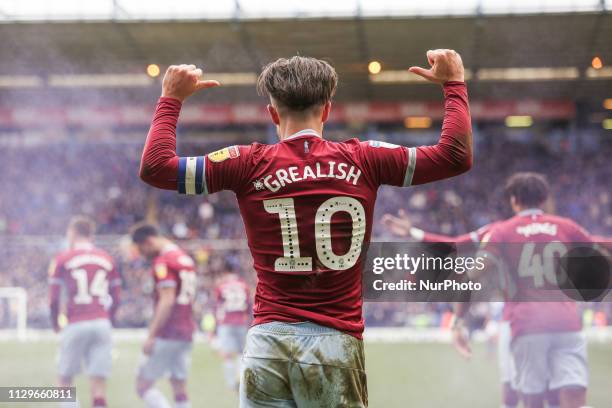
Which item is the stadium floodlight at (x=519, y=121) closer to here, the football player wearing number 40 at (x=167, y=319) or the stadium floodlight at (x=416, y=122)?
the stadium floodlight at (x=416, y=122)

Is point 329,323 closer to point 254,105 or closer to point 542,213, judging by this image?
point 542,213

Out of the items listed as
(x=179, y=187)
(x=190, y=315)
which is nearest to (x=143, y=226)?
(x=190, y=315)

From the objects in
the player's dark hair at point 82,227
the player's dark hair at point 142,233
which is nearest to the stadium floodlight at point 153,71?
the player's dark hair at point 142,233

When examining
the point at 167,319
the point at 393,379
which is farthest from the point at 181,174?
the point at 393,379

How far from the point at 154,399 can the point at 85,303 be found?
0.98 metres

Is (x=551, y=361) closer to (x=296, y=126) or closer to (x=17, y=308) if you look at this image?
(x=296, y=126)

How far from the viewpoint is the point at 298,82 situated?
1852 mm

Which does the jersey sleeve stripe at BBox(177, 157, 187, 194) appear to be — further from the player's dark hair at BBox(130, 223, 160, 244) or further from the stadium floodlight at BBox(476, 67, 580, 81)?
the player's dark hair at BBox(130, 223, 160, 244)

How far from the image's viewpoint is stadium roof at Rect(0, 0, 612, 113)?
4727 millimetres

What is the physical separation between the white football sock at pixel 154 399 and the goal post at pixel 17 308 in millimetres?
3150

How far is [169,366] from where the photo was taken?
5512mm

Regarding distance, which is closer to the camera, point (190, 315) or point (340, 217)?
point (340, 217)

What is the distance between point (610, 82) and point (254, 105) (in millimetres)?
2739

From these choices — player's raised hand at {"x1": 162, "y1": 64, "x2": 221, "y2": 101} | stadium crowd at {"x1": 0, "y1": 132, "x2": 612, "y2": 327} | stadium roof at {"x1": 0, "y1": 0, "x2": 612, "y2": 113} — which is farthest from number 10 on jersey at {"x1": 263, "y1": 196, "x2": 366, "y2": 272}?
stadium roof at {"x1": 0, "y1": 0, "x2": 612, "y2": 113}
